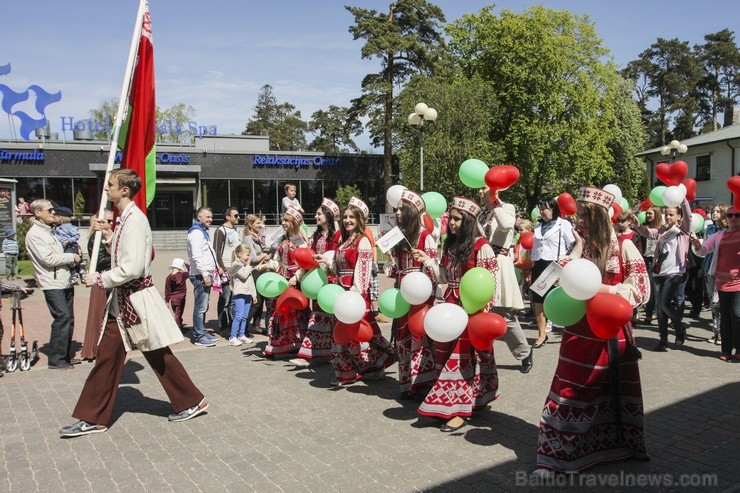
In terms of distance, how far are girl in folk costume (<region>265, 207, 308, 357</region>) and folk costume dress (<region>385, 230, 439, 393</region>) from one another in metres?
2.01

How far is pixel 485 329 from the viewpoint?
15.1ft

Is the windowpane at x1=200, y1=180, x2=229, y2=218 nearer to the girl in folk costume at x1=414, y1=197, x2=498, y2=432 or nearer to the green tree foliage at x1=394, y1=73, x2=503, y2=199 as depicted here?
the green tree foliage at x1=394, y1=73, x2=503, y2=199

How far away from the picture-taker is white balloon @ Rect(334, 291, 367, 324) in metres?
5.68

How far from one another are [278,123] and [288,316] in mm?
68438

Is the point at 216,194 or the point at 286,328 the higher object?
the point at 216,194

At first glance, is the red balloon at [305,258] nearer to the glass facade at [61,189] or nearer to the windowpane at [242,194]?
the glass facade at [61,189]

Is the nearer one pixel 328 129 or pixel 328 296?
pixel 328 296

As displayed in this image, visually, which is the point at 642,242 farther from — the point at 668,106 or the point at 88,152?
the point at 668,106

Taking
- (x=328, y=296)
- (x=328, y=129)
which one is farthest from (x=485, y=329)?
(x=328, y=129)

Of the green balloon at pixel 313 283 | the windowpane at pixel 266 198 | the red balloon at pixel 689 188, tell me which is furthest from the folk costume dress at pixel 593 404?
the windowpane at pixel 266 198

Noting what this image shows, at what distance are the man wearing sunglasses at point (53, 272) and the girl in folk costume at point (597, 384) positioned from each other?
5979 mm

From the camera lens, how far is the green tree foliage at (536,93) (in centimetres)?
3334

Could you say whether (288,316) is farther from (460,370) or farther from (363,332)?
(460,370)

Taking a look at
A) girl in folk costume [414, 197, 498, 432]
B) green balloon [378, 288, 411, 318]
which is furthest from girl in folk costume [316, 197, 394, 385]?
girl in folk costume [414, 197, 498, 432]
